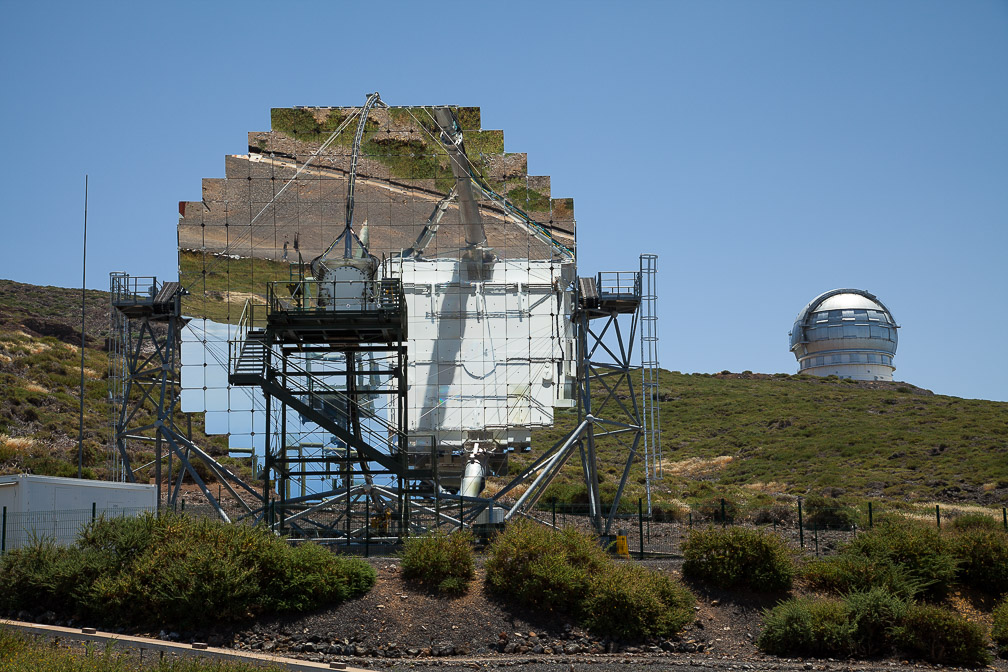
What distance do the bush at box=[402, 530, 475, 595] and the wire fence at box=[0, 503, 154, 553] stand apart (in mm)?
5977

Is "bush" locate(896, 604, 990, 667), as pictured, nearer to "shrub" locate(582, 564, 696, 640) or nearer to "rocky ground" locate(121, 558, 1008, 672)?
"rocky ground" locate(121, 558, 1008, 672)

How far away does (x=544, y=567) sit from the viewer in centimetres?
2255

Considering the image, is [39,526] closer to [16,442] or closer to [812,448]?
[16,442]

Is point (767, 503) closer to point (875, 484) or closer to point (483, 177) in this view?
point (875, 484)

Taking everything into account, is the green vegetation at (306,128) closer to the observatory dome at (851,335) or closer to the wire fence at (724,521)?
the wire fence at (724,521)

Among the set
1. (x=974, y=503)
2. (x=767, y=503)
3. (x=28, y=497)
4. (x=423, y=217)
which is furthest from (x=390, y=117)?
(x=974, y=503)

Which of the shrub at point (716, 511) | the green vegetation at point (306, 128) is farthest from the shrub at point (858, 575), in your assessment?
the green vegetation at point (306, 128)

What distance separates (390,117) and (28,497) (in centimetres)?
1452

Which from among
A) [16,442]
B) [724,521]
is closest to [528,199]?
[724,521]

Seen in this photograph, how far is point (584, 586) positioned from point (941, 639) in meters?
6.70

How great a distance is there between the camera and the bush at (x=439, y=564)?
75.8 feet

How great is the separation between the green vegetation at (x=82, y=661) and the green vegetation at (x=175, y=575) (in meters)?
2.42

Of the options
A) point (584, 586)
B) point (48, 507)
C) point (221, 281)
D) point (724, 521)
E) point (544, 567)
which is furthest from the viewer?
point (221, 281)

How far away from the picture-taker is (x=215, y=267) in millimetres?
32906
